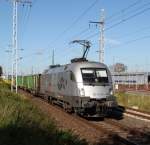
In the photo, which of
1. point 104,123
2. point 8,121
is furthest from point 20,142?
point 104,123

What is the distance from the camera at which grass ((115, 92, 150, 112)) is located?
32.9 meters

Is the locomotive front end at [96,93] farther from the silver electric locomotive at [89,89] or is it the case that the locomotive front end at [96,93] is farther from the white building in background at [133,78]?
the white building in background at [133,78]

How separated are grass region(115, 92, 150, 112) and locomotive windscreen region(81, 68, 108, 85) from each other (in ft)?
28.5

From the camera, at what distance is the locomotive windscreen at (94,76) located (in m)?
23.0

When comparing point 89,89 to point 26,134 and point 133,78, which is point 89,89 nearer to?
point 26,134

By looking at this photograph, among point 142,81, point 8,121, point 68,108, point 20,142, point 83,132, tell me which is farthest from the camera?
point 142,81

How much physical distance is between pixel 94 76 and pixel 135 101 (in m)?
13.3

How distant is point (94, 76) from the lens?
76.2ft

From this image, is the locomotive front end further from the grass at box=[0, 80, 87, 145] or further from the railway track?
the grass at box=[0, 80, 87, 145]

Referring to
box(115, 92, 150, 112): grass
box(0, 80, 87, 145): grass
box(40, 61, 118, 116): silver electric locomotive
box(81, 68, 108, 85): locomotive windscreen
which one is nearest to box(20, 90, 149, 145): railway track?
box(40, 61, 118, 116): silver electric locomotive

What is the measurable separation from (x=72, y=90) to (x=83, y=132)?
6.40m

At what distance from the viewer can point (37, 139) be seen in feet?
36.4

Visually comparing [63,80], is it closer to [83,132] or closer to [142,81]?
[83,132]

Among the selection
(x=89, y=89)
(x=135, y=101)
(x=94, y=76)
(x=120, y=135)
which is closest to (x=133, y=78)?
(x=135, y=101)
